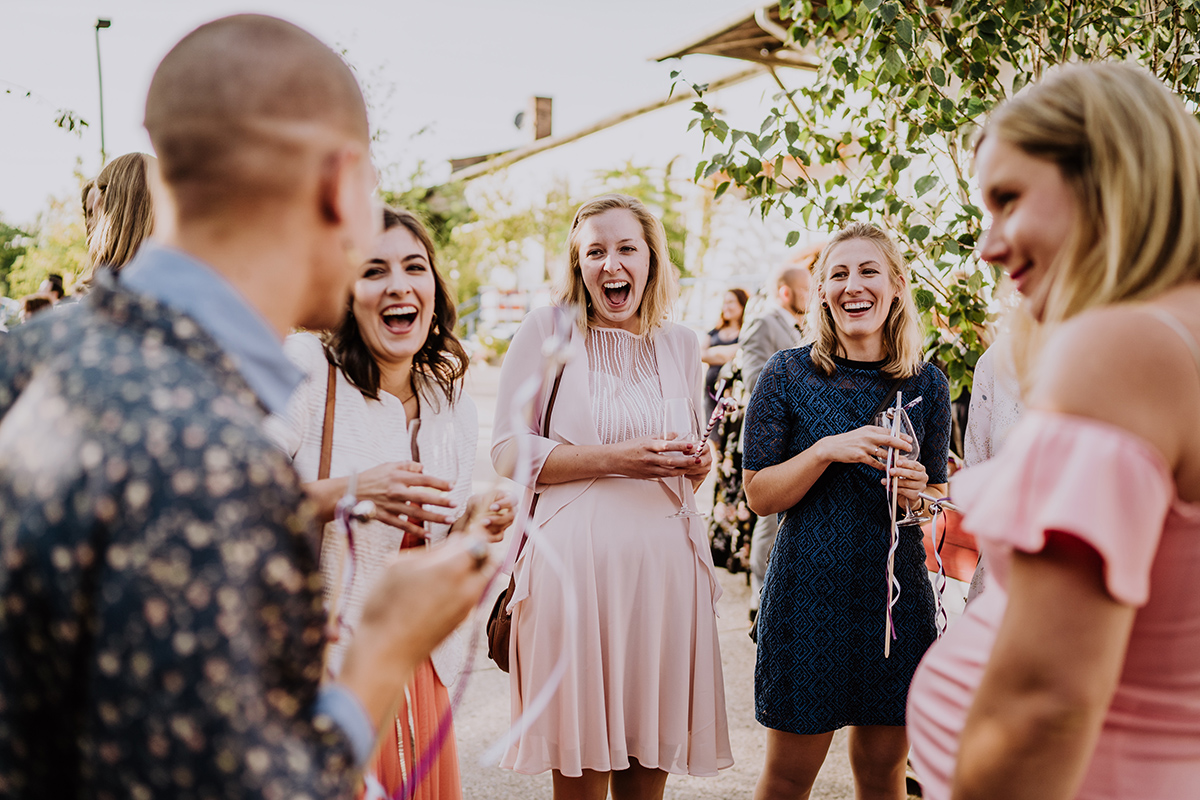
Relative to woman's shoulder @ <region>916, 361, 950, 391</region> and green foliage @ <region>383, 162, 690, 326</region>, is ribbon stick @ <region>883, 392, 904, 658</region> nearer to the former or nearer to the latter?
woman's shoulder @ <region>916, 361, 950, 391</region>

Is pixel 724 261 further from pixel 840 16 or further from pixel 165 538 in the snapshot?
pixel 165 538

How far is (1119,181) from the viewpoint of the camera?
3.72ft

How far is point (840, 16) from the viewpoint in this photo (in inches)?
136

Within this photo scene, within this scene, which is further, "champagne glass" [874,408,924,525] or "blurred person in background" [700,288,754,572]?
"blurred person in background" [700,288,754,572]

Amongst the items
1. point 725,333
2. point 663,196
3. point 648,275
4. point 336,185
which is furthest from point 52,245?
point 336,185

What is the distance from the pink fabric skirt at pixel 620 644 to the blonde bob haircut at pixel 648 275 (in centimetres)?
63

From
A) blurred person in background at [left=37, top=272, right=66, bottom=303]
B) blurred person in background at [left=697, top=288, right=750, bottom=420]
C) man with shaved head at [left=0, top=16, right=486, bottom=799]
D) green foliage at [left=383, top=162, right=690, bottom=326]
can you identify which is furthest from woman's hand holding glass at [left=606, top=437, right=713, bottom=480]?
green foliage at [left=383, top=162, right=690, bottom=326]

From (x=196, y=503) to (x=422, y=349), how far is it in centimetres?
179

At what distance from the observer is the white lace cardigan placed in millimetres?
2107

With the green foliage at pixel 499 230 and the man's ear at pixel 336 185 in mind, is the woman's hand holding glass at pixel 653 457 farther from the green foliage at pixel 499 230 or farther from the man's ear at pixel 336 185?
the green foliage at pixel 499 230

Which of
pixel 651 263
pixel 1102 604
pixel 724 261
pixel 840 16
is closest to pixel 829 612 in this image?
pixel 651 263

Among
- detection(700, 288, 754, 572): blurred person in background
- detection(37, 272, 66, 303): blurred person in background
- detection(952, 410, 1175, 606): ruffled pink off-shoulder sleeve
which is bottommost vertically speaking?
detection(700, 288, 754, 572): blurred person in background

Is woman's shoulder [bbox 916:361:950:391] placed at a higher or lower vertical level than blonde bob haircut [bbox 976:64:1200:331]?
lower

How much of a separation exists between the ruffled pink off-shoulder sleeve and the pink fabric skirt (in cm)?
183
